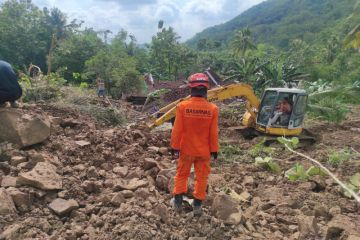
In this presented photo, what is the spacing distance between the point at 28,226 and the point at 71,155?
232cm

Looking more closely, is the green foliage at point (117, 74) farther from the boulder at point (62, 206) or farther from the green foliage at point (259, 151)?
the boulder at point (62, 206)

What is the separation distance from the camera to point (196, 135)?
15.0ft

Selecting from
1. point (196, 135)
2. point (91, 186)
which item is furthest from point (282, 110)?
point (91, 186)

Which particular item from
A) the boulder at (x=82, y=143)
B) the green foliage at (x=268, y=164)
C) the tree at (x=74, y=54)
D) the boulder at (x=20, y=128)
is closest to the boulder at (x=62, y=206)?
the boulder at (x=20, y=128)

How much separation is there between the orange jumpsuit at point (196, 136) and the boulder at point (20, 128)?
262cm

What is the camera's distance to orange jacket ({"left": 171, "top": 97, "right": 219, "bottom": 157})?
453 centimetres

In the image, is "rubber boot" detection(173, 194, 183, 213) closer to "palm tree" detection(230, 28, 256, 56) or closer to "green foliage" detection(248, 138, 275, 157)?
"green foliage" detection(248, 138, 275, 157)

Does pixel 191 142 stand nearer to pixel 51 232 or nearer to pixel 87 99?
pixel 51 232

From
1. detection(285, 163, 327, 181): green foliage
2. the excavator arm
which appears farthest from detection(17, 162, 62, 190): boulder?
the excavator arm

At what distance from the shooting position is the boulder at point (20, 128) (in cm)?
596

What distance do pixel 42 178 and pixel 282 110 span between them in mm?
6871

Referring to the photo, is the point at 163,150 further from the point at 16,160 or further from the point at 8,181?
the point at 8,181

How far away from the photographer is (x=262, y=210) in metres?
5.30

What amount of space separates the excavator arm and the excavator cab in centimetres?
A: 39
